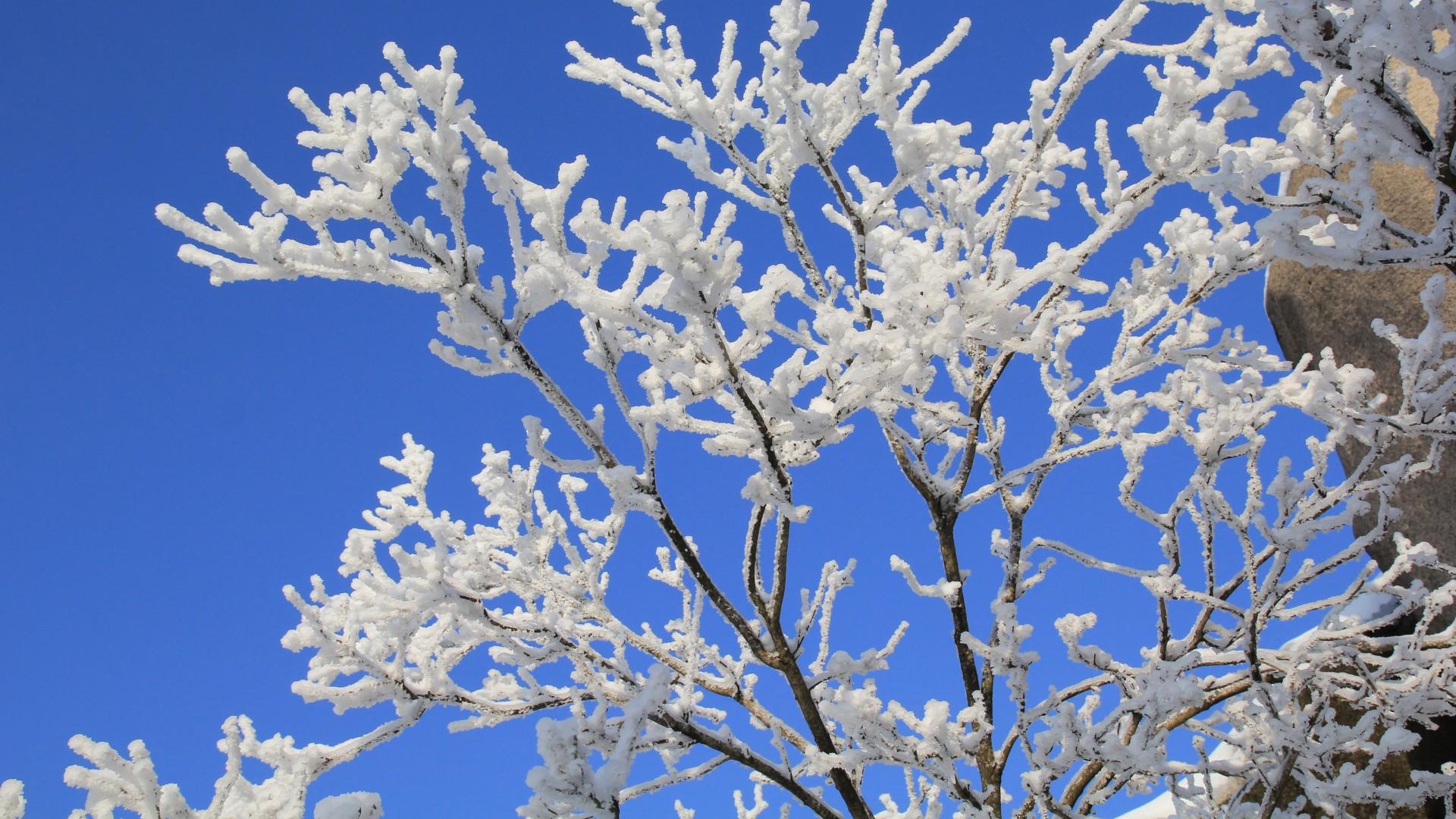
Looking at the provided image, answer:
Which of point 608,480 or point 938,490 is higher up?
point 938,490

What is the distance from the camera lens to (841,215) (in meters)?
3.77

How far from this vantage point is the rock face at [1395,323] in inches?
199

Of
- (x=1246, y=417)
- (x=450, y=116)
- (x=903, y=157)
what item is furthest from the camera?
(x=1246, y=417)

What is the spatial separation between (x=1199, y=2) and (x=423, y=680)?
398 cm

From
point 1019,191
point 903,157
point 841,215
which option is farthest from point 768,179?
point 1019,191

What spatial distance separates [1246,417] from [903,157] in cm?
207

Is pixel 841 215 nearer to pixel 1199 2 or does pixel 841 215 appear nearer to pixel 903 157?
pixel 903 157

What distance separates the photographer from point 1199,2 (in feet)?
11.7

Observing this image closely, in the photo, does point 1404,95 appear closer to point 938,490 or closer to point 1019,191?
point 1019,191

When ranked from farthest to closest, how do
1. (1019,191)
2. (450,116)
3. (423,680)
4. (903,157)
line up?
1. (1019,191)
2. (423,680)
3. (903,157)
4. (450,116)

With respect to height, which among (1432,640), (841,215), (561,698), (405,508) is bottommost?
(1432,640)

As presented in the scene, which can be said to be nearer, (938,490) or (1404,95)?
(1404,95)

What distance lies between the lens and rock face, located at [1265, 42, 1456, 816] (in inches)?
199

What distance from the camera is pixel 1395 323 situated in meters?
5.27
